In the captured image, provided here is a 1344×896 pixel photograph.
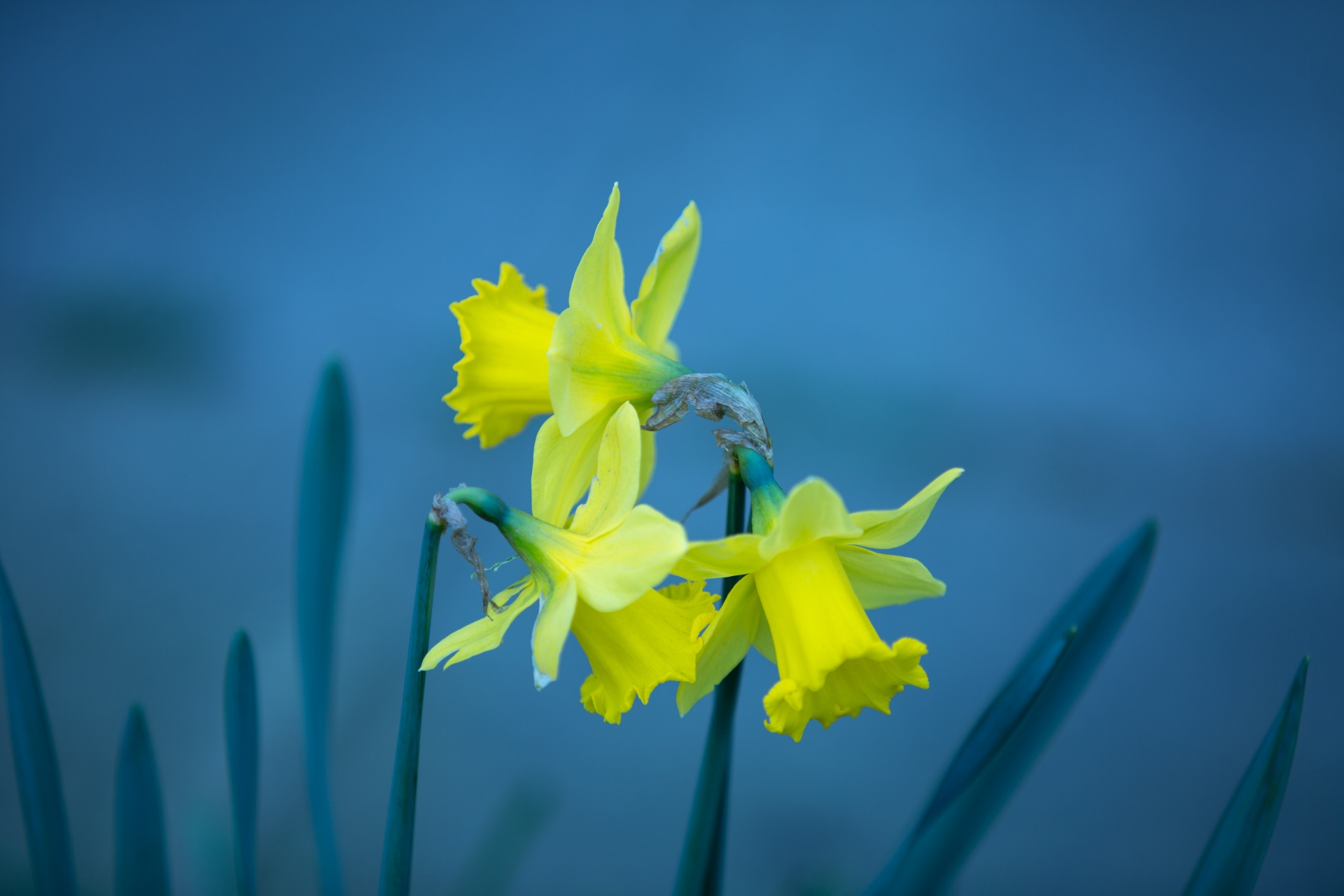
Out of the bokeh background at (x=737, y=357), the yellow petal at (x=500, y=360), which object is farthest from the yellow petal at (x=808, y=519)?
the bokeh background at (x=737, y=357)

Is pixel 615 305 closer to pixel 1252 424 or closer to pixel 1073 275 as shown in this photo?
pixel 1073 275

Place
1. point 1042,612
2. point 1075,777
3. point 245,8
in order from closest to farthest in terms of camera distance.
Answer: point 245,8, point 1075,777, point 1042,612

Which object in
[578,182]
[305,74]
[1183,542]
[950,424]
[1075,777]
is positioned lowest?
[1075,777]

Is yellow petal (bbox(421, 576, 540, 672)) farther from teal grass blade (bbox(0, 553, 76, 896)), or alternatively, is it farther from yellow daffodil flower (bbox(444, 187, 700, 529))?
teal grass blade (bbox(0, 553, 76, 896))

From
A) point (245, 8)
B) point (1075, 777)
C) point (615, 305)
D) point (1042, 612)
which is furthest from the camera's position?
point (1042, 612)

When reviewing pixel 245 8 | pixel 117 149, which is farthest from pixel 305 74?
pixel 117 149

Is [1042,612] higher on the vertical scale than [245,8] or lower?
lower

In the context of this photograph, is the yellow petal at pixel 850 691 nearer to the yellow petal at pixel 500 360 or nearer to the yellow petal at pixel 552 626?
the yellow petal at pixel 552 626
